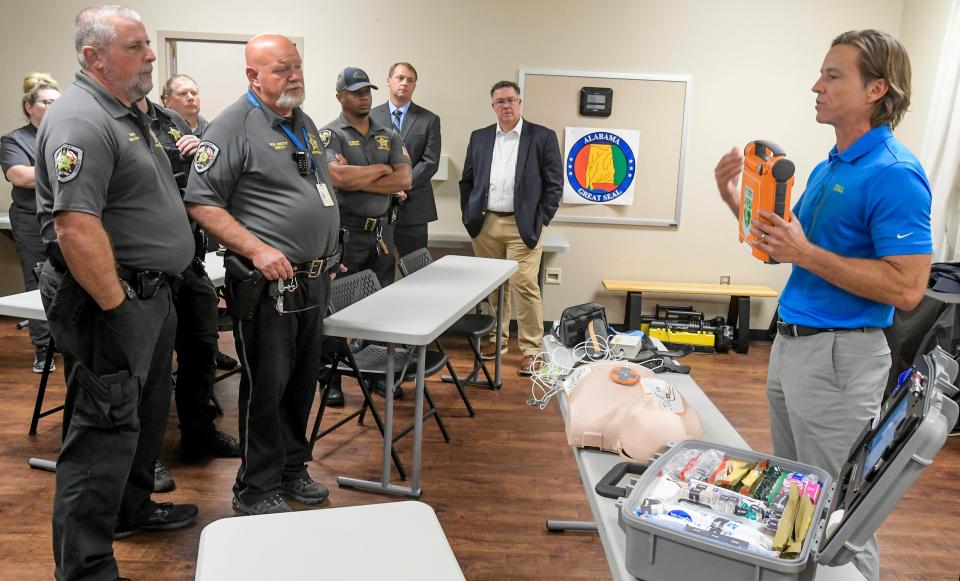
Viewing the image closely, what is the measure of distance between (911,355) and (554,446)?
206 centimetres

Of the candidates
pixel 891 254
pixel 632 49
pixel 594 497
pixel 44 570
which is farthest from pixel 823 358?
pixel 632 49

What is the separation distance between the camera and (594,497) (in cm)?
177

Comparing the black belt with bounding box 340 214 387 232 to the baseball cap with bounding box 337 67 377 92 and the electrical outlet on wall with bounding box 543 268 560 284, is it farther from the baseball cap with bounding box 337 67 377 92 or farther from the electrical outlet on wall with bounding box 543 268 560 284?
the electrical outlet on wall with bounding box 543 268 560 284

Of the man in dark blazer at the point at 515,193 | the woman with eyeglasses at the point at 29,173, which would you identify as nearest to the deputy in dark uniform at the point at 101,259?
the woman with eyeglasses at the point at 29,173

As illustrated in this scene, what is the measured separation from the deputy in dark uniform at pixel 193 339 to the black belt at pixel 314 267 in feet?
2.06

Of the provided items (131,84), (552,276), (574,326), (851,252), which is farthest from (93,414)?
(552,276)

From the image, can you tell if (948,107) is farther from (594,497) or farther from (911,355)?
(594,497)

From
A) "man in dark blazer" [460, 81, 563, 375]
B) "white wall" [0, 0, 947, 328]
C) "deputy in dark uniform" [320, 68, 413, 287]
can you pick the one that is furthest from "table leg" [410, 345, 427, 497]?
"white wall" [0, 0, 947, 328]

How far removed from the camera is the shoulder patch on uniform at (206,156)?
259cm

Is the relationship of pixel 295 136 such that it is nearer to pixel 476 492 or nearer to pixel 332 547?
pixel 476 492

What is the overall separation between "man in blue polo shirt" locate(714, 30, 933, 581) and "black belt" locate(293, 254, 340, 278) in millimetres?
1637

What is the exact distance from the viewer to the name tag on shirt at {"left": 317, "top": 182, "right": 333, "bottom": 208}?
9.27 feet

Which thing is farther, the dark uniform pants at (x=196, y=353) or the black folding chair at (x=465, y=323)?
the black folding chair at (x=465, y=323)

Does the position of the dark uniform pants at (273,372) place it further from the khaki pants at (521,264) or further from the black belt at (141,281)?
the khaki pants at (521,264)
